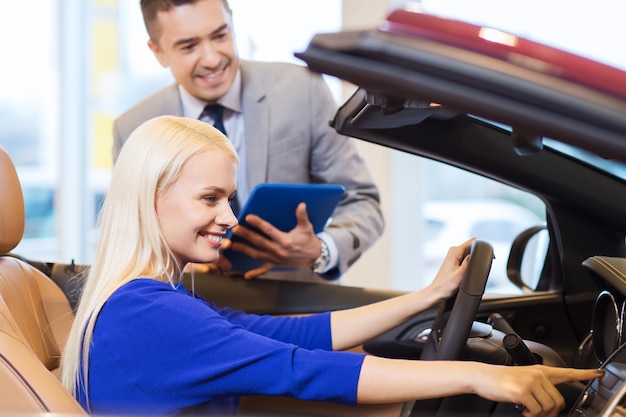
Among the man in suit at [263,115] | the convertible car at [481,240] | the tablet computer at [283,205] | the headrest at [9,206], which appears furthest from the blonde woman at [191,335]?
the man in suit at [263,115]

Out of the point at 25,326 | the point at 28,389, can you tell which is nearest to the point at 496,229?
the point at 25,326

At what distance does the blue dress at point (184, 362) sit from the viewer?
3.92 feet

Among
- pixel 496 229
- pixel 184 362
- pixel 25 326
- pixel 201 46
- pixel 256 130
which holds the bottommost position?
pixel 496 229

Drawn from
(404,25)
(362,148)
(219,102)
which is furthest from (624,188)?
(362,148)

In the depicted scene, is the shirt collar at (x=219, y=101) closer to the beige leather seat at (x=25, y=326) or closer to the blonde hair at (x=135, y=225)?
the beige leather seat at (x=25, y=326)

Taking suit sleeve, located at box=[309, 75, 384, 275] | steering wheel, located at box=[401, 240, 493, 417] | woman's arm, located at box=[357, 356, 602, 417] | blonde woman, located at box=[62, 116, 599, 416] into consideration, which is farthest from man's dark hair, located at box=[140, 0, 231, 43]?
woman's arm, located at box=[357, 356, 602, 417]

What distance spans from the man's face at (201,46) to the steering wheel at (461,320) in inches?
41.0

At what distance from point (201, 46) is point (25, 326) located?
3.06 ft

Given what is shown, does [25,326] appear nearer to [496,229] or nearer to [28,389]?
[28,389]

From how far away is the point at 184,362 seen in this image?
1249mm

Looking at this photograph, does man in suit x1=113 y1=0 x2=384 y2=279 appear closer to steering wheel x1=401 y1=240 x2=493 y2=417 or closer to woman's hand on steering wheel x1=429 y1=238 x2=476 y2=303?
woman's hand on steering wheel x1=429 y1=238 x2=476 y2=303

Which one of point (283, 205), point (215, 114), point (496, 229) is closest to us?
point (283, 205)

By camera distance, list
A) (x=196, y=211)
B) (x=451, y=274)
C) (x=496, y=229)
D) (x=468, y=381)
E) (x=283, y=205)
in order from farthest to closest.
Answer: (x=496, y=229), (x=283, y=205), (x=451, y=274), (x=196, y=211), (x=468, y=381)

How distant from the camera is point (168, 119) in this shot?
60.1 inches
